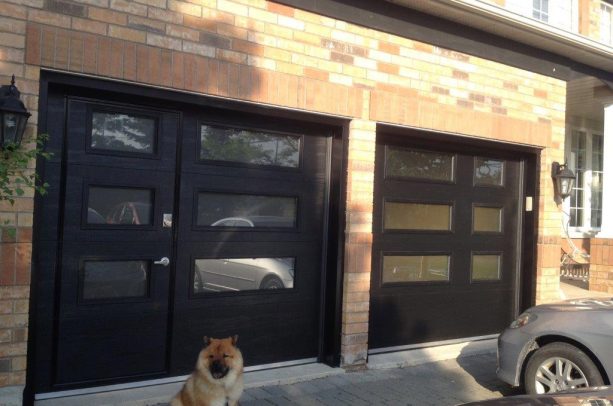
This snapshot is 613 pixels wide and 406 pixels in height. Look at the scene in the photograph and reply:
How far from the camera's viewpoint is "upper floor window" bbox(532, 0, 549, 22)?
26.4ft

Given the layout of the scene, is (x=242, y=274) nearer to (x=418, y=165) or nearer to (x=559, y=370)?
(x=418, y=165)

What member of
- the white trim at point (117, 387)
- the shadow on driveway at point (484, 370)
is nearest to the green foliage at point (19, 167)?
the white trim at point (117, 387)

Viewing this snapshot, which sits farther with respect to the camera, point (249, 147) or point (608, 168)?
point (608, 168)

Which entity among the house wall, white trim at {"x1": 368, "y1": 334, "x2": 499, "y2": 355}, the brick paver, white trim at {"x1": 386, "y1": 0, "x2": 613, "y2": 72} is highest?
white trim at {"x1": 386, "y1": 0, "x2": 613, "y2": 72}

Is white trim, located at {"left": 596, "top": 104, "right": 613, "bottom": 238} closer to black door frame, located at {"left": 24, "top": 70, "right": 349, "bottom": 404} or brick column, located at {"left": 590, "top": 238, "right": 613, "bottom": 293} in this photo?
brick column, located at {"left": 590, "top": 238, "right": 613, "bottom": 293}

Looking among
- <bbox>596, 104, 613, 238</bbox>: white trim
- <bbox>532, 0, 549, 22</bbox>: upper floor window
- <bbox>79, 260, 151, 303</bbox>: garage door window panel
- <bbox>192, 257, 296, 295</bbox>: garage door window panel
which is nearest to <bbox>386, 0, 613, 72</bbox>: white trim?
<bbox>532, 0, 549, 22</bbox>: upper floor window

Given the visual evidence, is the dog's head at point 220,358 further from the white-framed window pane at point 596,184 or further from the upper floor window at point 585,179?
the white-framed window pane at point 596,184

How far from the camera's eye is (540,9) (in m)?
8.12

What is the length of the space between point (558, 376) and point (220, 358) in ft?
9.35

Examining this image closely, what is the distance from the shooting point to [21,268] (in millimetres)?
4117

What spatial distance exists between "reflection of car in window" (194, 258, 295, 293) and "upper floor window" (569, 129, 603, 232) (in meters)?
9.21

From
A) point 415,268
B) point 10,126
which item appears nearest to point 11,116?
point 10,126

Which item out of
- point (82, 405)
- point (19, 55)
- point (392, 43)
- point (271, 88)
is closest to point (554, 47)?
point (392, 43)

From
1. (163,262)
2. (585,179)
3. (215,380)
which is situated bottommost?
(215,380)
